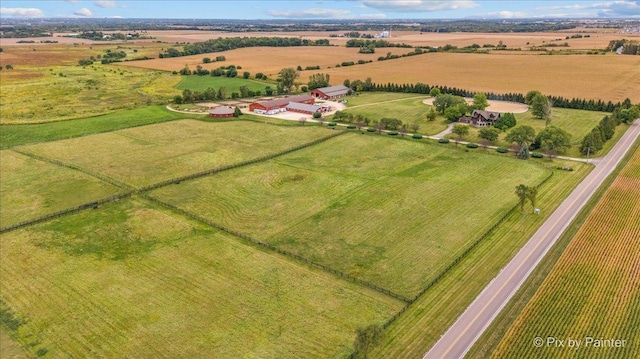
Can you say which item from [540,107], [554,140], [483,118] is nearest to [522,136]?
[554,140]

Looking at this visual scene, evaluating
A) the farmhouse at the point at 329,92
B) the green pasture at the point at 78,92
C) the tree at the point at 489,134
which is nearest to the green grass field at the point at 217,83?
the green pasture at the point at 78,92

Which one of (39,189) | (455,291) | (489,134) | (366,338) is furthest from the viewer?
(489,134)

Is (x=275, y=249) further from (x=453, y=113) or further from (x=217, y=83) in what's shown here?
(x=217, y=83)

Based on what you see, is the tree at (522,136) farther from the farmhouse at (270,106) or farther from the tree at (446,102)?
the farmhouse at (270,106)

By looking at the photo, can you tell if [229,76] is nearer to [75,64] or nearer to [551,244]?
[75,64]

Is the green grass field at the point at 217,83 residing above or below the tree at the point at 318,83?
below

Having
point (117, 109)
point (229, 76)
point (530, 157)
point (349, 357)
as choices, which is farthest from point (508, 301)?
point (229, 76)

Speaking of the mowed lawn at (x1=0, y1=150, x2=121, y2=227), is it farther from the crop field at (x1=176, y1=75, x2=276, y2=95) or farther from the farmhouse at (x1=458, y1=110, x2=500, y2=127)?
the crop field at (x1=176, y1=75, x2=276, y2=95)
